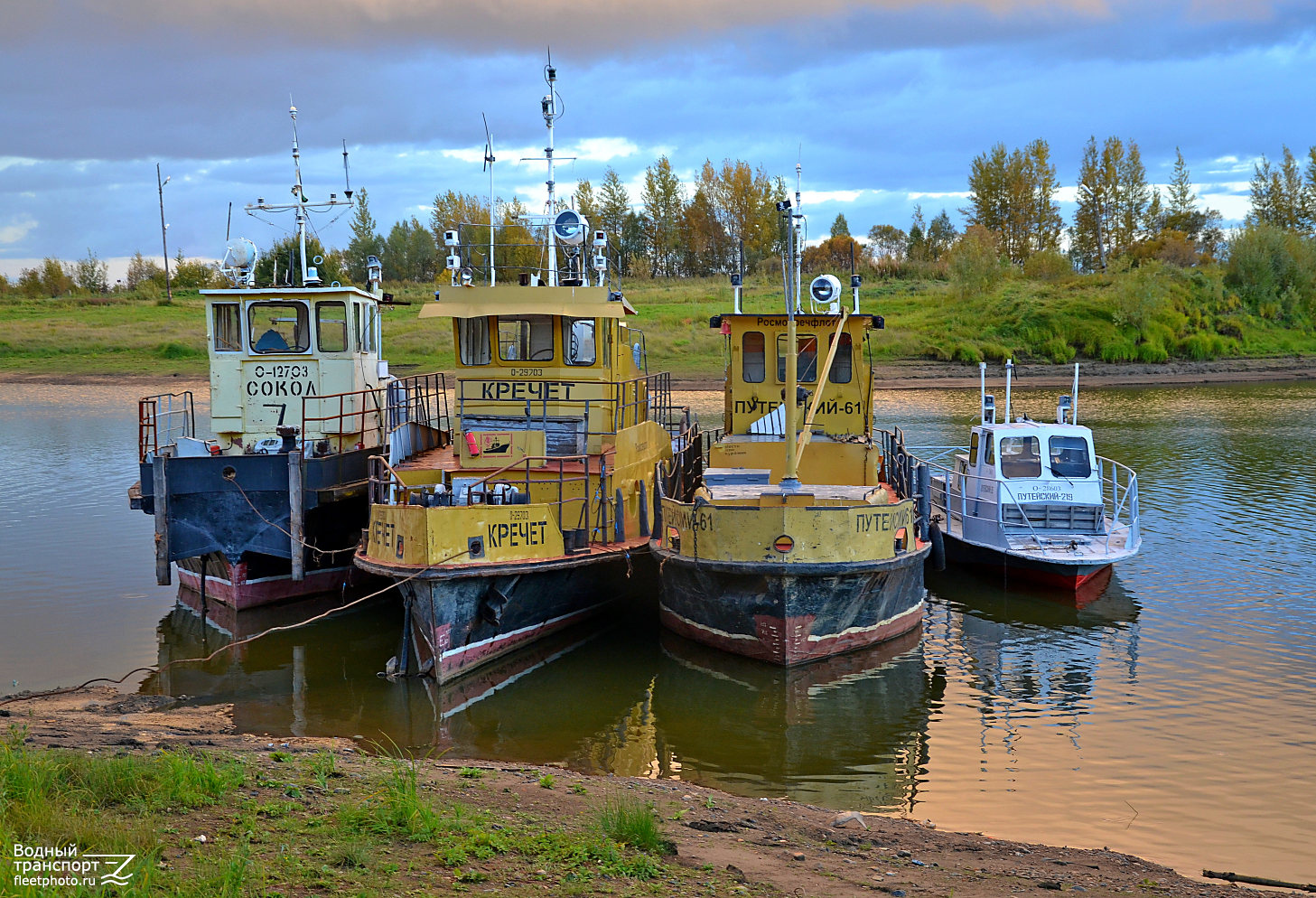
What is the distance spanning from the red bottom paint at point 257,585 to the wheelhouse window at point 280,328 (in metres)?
3.39

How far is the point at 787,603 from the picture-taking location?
12391mm

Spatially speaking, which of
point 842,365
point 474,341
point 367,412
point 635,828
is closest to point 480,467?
point 474,341

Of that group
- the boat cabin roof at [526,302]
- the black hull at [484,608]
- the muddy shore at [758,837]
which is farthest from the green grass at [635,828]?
the boat cabin roof at [526,302]

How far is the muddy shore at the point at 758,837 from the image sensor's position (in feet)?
22.0

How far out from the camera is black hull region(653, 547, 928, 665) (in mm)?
12359

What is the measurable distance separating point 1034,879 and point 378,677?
838 cm

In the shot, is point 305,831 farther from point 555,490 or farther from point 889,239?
point 889,239

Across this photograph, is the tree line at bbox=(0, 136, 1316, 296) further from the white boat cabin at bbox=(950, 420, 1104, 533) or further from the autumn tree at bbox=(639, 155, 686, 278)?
the white boat cabin at bbox=(950, 420, 1104, 533)

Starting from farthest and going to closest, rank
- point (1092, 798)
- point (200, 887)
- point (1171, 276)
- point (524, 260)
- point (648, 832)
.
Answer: point (1171, 276) < point (524, 260) < point (1092, 798) < point (648, 832) < point (200, 887)

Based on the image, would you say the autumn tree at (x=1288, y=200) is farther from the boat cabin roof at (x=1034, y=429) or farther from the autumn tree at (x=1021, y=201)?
the boat cabin roof at (x=1034, y=429)

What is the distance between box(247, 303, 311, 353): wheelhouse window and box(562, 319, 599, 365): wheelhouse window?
4417 mm

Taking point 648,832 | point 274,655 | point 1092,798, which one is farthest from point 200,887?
point 274,655

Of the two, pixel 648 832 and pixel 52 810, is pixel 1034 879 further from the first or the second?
pixel 52 810

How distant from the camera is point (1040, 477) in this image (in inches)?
653
